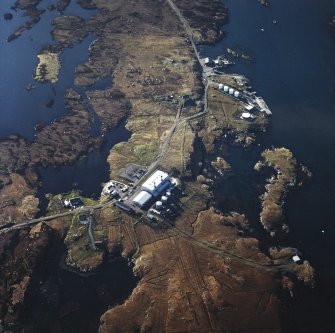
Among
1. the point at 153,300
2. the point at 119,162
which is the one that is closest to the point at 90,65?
the point at 119,162

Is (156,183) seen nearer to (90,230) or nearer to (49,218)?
(90,230)

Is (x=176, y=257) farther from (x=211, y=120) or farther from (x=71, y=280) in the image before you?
(x=211, y=120)

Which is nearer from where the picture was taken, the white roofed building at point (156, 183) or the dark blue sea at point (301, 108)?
the dark blue sea at point (301, 108)

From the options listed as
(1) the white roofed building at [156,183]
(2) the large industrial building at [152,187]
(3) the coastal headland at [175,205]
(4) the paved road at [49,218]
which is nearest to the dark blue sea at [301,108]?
(3) the coastal headland at [175,205]

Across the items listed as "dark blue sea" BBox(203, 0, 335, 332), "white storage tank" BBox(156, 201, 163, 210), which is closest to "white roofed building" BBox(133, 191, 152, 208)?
"white storage tank" BBox(156, 201, 163, 210)

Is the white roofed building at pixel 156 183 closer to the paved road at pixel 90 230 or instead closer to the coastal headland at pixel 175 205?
the coastal headland at pixel 175 205

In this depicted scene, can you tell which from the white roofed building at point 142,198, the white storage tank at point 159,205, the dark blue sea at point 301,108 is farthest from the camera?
the white roofed building at point 142,198
